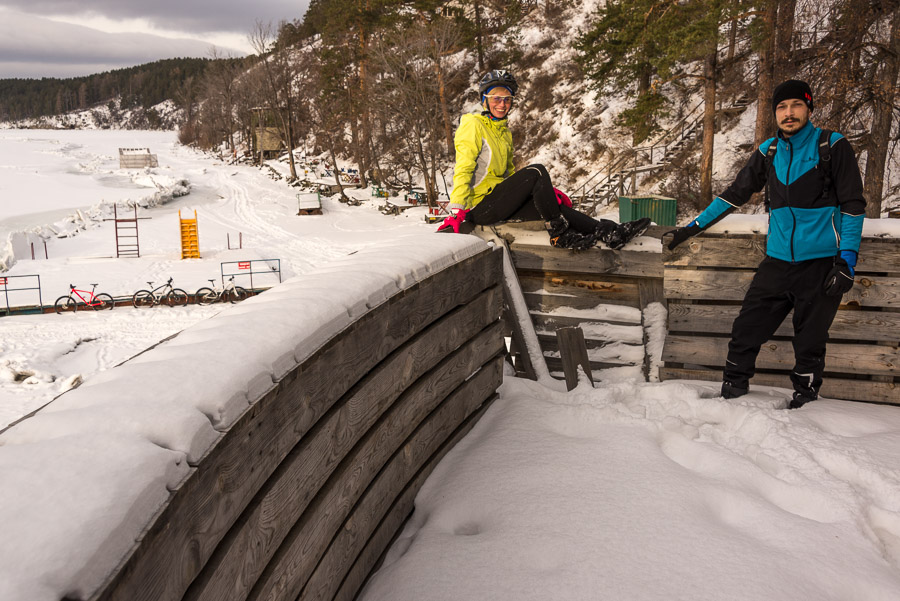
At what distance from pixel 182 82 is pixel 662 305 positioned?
198 meters

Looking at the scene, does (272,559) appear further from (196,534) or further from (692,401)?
(692,401)

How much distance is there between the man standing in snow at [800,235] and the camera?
357 cm

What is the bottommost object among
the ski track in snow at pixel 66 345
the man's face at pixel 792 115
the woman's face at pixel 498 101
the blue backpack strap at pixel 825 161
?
the ski track in snow at pixel 66 345

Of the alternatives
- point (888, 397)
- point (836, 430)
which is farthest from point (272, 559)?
point (888, 397)

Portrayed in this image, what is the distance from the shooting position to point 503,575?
2.40 m

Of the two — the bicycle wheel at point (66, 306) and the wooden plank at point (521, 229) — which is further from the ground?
the wooden plank at point (521, 229)

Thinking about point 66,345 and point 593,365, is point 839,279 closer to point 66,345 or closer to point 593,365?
point 593,365

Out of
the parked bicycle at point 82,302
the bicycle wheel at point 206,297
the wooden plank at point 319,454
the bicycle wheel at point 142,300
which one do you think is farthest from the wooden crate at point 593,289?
the parked bicycle at point 82,302

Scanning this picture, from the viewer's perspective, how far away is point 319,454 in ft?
6.64

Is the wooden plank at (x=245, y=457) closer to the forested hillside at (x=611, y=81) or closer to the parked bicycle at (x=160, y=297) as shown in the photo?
the forested hillside at (x=611, y=81)

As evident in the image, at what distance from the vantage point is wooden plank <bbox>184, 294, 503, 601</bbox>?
1488mm

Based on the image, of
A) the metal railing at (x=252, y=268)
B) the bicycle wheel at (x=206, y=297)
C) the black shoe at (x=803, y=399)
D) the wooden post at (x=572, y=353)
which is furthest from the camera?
the metal railing at (x=252, y=268)

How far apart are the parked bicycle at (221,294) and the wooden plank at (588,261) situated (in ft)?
49.9

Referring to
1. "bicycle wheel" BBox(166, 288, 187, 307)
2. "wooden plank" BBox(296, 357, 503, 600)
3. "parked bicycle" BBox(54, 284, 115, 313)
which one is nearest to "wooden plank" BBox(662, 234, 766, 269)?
"wooden plank" BBox(296, 357, 503, 600)
